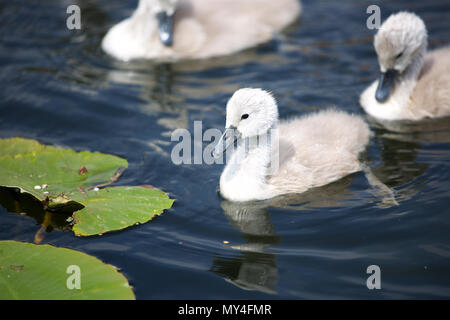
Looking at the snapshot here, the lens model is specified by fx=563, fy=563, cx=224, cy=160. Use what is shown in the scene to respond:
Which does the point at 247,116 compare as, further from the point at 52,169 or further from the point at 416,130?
the point at 416,130

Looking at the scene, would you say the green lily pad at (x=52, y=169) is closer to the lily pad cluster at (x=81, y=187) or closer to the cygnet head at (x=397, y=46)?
the lily pad cluster at (x=81, y=187)

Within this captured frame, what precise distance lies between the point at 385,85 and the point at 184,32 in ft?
8.56

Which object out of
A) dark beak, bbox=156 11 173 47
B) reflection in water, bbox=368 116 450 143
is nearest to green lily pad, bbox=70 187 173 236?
reflection in water, bbox=368 116 450 143

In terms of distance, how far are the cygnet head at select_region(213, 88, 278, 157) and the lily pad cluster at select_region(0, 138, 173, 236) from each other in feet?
2.27

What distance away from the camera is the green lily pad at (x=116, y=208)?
4102 millimetres

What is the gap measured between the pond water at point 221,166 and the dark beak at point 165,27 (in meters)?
0.33

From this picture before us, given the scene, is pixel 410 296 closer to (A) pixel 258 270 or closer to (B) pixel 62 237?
(A) pixel 258 270

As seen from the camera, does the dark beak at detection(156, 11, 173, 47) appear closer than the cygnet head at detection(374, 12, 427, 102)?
No

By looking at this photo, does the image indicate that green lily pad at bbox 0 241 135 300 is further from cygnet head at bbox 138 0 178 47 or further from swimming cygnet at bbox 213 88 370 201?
cygnet head at bbox 138 0 178 47

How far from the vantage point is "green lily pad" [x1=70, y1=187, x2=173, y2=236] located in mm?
4102

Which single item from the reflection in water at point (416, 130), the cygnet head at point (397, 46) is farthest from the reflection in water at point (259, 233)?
the cygnet head at point (397, 46)

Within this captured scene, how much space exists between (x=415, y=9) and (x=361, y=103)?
8.52ft
